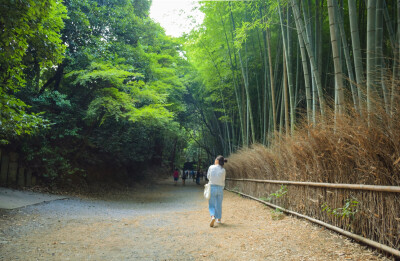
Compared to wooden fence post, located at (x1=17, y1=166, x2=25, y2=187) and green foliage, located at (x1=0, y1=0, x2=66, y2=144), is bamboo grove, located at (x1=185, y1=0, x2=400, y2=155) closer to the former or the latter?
green foliage, located at (x1=0, y1=0, x2=66, y2=144)

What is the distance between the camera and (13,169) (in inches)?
293

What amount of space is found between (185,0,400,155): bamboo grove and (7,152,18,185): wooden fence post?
6340mm

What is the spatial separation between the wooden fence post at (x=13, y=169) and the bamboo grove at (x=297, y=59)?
634cm

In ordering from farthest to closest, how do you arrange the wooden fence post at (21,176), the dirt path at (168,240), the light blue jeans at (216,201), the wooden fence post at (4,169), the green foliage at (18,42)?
the wooden fence post at (21,176), the wooden fence post at (4,169), the light blue jeans at (216,201), the green foliage at (18,42), the dirt path at (168,240)

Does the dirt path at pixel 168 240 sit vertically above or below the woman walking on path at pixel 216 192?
below

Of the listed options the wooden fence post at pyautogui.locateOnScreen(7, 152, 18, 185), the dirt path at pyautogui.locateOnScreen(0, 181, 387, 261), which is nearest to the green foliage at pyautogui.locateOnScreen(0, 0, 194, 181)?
the wooden fence post at pyautogui.locateOnScreen(7, 152, 18, 185)

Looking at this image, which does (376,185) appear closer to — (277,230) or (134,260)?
(277,230)

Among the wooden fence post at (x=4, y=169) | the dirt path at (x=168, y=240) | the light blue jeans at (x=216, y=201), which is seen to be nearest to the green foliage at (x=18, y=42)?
the dirt path at (x=168, y=240)

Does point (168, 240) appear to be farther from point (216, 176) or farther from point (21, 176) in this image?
point (21, 176)

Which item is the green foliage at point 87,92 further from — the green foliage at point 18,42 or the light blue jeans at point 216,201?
the light blue jeans at point 216,201

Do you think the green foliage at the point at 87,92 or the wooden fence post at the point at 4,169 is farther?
the green foliage at the point at 87,92

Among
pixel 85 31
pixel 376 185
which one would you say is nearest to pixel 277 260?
pixel 376 185

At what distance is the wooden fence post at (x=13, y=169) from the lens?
733 cm

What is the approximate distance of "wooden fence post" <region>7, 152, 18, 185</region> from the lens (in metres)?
7.33
